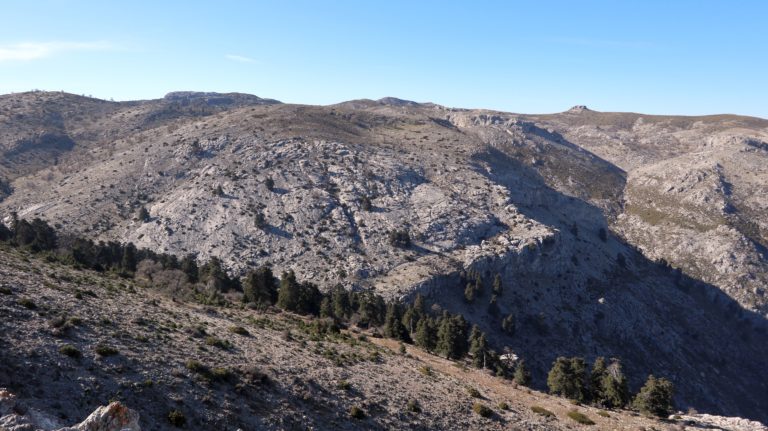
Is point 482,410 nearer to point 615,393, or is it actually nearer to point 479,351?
point 615,393

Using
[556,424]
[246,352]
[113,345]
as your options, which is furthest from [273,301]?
[556,424]

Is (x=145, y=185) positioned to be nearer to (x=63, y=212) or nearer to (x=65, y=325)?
(x=63, y=212)

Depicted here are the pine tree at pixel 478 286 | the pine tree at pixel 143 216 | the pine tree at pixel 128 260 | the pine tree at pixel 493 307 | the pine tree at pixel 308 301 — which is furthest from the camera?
the pine tree at pixel 143 216

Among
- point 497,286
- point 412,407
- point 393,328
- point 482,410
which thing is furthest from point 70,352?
point 497,286

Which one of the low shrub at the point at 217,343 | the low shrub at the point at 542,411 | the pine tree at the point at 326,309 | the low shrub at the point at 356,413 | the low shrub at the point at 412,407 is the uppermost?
the low shrub at the point at 217,343

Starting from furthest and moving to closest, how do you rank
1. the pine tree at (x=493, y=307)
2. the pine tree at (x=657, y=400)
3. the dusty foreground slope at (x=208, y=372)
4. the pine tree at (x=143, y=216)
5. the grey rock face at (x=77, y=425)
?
the pine tree at (x=143, y=216), the pine tree at (x=493, y=307), the pine tree at (x=657, y=400), the dusty foreground slope at (x=208, y=372), the grey rock face at (x=77, y=425)

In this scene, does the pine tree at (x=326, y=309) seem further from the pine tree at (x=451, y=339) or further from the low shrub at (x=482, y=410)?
the low shrub at (x=482, y=410)

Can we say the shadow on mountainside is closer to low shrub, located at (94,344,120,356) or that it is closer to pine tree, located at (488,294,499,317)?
pine tree, located at (488,294,499,317)

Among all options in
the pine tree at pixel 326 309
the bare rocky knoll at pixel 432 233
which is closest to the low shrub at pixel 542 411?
the pine tree at pixel 326 309
